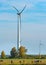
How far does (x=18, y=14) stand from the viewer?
290 feet

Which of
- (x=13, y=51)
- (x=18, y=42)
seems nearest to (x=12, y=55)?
(x=13, y=51)

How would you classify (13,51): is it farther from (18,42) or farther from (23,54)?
(18,42)

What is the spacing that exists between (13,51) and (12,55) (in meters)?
1.64

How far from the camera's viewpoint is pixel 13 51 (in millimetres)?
128250

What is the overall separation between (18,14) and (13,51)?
41.6 metres

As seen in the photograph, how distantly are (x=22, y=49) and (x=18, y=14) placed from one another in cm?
4245

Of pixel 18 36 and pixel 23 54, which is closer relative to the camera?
pixel 18 36

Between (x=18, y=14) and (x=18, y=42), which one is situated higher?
(x=18, y=14)

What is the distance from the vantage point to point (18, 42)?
9231 centimetres

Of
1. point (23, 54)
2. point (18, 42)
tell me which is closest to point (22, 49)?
point (23, 54)

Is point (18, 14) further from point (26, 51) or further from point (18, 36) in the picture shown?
point (26, 51)

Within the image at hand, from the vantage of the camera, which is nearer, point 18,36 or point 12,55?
point 18,36

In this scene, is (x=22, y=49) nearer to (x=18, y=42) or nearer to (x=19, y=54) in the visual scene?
(x=19, y=54)

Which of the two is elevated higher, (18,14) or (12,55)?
(18,14)
